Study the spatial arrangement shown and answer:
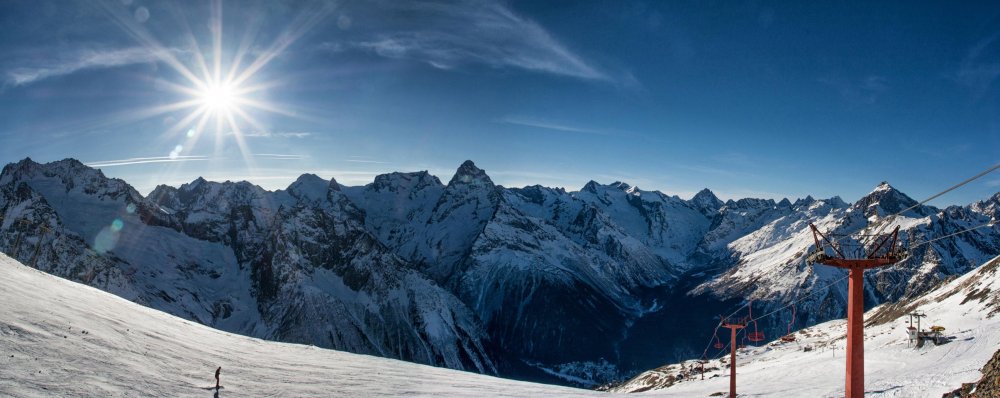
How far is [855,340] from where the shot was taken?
24203 millimetres

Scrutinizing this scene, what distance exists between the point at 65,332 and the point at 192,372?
5.87m

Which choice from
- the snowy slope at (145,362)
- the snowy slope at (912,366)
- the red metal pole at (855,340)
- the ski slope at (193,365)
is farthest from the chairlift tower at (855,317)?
the snowy slope at (145,362)

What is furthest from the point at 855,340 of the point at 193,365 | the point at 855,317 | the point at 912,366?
the point at 912,366

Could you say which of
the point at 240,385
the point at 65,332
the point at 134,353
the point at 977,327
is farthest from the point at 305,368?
the point at 977,327

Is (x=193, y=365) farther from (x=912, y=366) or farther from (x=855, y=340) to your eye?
(x=912, y=366)

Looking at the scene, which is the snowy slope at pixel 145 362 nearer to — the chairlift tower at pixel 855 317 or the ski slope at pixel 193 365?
the ski slope at pixel 193 365

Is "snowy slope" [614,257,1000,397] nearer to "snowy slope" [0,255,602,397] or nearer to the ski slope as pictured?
the ski slope

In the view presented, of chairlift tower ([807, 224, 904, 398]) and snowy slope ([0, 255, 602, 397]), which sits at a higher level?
chairlift tower ([807, 224, 904, 398])

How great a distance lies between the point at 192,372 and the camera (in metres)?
27.3

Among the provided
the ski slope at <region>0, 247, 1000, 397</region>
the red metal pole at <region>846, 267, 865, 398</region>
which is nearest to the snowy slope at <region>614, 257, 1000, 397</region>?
the ski slope at <region>0, 247, 1000, 397</region>

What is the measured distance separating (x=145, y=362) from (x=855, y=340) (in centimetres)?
3345

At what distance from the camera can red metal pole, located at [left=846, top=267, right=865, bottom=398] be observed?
2377 cm

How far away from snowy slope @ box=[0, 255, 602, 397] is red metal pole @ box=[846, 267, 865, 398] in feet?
58.2

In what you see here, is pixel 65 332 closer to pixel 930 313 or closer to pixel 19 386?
pixel 19 386
